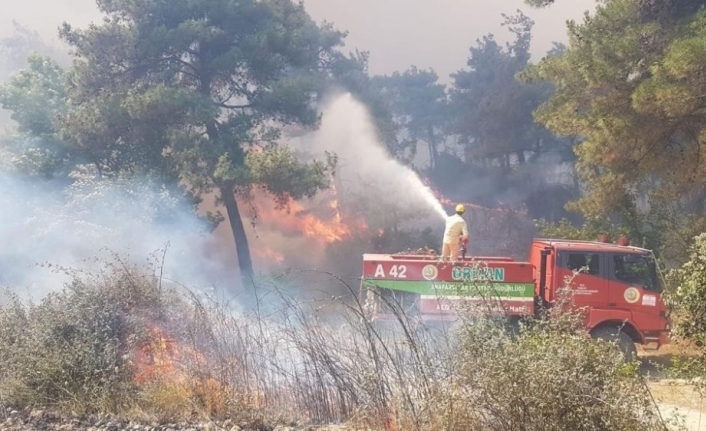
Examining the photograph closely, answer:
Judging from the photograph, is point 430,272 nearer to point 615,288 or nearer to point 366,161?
point 615,288

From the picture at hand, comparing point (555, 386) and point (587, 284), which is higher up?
point (587, 284)

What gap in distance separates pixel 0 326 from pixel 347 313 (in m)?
4.82

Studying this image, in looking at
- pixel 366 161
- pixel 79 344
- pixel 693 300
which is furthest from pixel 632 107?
pixel 366 161

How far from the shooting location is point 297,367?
6480 millimetres

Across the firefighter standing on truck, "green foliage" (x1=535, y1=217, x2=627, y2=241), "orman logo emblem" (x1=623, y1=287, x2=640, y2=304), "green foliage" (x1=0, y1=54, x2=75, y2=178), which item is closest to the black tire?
"orman logo emblem" (x1=623, y1=287, x2=640, y2=304)

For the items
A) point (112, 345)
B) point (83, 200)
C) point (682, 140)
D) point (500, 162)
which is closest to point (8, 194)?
point (83, 200)

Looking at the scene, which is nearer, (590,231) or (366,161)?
(590,231)

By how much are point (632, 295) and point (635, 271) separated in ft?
1.40

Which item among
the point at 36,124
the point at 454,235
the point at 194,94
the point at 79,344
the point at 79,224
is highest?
the point at 194,94

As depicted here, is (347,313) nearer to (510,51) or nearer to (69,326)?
(69,326)

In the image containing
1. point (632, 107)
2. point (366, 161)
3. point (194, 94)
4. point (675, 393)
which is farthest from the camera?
point (366, 161)

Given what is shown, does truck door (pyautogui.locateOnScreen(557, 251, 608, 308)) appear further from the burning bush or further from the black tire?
the burning bush

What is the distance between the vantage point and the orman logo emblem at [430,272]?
401 inches

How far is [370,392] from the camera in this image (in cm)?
568
